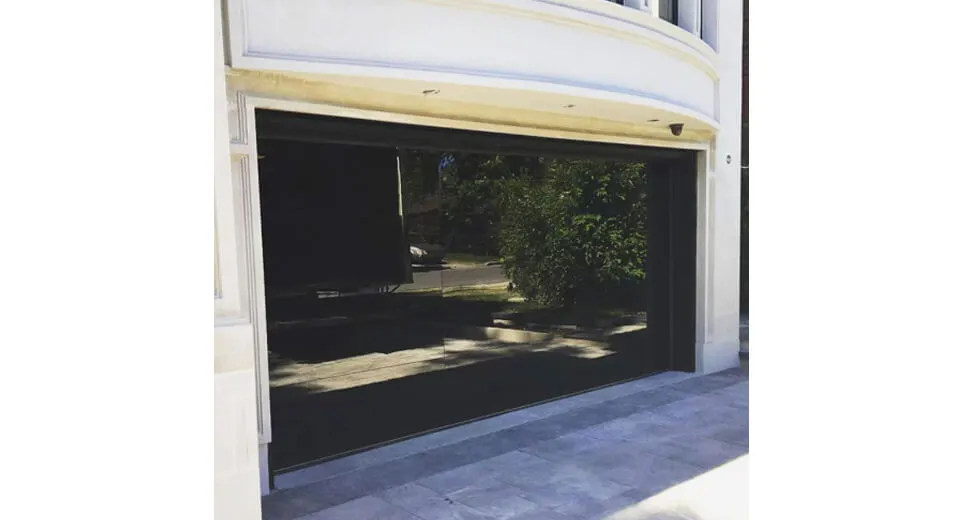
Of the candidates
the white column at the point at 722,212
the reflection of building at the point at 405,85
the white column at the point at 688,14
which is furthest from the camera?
the white column at the point at 722,212

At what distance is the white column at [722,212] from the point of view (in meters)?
8.44

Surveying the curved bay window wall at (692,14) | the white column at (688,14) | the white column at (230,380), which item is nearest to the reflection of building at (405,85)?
the white column at (230,380)

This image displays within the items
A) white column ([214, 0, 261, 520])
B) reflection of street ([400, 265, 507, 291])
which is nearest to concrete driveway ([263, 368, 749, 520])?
white column ([214, 0, 261, 520])

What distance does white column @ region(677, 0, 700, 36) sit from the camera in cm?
796

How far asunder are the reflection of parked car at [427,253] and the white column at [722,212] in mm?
3696

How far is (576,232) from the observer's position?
866 cm

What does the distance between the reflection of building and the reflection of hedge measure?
1.05 meters

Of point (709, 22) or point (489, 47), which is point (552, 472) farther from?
point (709, 22)

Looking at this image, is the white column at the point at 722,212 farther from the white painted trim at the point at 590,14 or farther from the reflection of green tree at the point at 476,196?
the reflection of green tree at the point at 476,196

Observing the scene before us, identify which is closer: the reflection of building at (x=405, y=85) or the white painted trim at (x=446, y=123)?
the reflection of building at (x=405, y=85)

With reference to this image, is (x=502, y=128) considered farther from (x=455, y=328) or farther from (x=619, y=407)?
(x=619, y=407)

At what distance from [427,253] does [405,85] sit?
2030 mm
